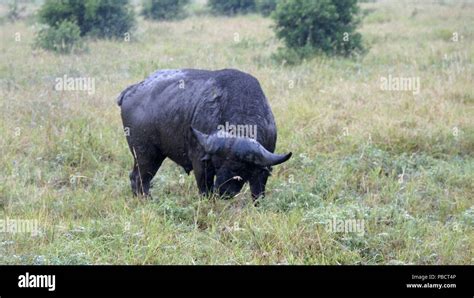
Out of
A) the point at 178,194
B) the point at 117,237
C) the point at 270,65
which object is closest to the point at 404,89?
the point at 270,65

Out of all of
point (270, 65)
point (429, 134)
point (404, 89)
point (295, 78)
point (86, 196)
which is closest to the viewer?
point (86, 196)

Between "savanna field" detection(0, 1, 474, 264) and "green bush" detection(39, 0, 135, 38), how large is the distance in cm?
196

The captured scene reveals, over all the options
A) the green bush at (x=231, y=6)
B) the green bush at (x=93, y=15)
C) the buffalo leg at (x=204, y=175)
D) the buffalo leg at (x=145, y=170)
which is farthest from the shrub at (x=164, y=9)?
the buffalo leg at (x=204, y=175)

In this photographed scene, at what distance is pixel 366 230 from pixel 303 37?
10088 mm

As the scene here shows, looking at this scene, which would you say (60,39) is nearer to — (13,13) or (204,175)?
(13,13)

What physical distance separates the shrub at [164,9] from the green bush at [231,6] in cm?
191

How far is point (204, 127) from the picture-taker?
770 centimetres

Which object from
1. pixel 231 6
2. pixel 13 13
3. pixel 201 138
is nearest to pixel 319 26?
pixel 201 138

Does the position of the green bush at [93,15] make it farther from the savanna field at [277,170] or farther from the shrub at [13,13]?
the shrub at [13,13]

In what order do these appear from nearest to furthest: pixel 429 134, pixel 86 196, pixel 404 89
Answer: pixel 86 196, pixel 429 134, pixel 404 89

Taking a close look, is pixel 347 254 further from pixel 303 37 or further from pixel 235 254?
pixel 303 37

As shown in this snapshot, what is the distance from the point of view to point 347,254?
6363 mm

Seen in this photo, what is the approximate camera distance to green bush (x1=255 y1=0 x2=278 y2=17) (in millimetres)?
24578

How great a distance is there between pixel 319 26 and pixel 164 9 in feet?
30.6
